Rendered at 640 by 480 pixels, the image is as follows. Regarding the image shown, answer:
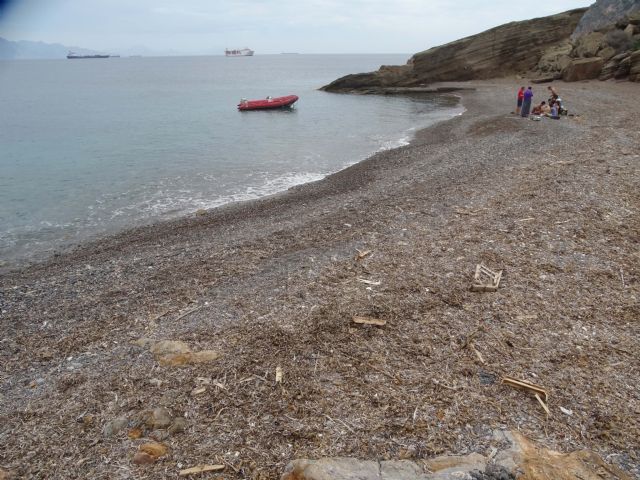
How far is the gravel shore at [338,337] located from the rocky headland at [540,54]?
32838 mm

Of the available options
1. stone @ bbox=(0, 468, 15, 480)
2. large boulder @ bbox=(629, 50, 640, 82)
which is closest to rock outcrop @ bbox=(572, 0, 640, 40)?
large boulder @ bbox=(629, 50, 640, 82)

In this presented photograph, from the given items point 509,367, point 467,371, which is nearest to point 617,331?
point 509,367

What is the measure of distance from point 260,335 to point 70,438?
9.27 ft

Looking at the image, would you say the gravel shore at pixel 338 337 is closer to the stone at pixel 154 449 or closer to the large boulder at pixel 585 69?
the stone at pixel 154 449

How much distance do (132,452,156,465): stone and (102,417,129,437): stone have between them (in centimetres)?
58

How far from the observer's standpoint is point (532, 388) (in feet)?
17.6

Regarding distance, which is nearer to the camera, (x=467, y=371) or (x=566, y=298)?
(x=467, y=371)

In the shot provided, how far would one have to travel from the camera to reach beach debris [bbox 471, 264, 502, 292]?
25.4ft

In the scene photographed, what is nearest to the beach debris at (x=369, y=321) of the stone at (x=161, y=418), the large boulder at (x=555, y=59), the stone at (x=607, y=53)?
the stone at (x=161, y=418)

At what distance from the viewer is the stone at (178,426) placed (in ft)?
16.7

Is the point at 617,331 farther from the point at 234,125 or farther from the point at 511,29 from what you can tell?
the point at 511,29

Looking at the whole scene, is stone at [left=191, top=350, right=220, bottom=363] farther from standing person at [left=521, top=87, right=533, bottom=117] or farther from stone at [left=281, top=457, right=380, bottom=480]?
standing person at [left=521, top=87, right=533, bottom=117]

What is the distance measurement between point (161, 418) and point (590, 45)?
167 feet

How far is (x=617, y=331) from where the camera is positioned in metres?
6.48
